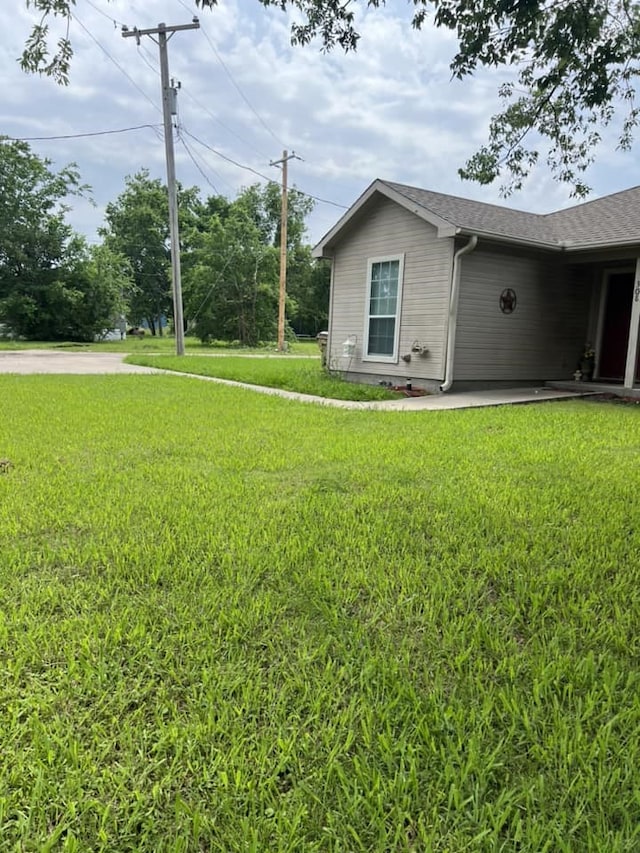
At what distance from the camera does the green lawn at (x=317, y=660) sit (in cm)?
120

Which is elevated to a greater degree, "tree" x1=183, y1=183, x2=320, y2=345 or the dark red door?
"tree" x1=183, y1=183, x2=320, y2=345

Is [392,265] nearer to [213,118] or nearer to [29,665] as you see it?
[29,665]

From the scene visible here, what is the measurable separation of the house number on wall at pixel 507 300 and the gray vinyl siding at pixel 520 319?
0.24 ft

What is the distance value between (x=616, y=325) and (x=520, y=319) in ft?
6.90

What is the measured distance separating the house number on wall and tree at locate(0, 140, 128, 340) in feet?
72.6

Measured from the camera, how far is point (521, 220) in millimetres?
10711

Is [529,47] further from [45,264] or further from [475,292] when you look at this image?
[45,264]

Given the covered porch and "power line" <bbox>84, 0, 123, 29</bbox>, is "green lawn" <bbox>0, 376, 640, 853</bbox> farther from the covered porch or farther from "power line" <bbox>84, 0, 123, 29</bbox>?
the covered porch

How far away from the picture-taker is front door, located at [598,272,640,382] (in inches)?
394

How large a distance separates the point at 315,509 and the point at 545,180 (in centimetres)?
450

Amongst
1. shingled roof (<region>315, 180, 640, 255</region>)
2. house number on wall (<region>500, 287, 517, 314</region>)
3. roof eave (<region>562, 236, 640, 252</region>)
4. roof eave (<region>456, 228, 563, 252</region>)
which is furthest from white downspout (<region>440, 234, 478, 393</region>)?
roof eave (<region>562, 236, 640, 252</region>)

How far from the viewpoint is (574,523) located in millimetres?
2910

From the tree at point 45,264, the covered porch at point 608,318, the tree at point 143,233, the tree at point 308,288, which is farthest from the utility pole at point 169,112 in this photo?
the tree at point 143,233

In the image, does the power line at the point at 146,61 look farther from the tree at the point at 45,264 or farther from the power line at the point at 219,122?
the tree at the point at 45,264
